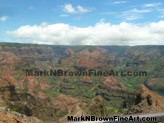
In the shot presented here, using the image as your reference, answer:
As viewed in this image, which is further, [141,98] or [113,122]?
[141,98]

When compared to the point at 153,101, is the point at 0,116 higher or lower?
higher

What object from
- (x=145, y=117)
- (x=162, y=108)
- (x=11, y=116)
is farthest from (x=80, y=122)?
(x=162, y=108)

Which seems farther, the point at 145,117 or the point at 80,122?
the point at 145,117

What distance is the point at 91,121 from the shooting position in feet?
247

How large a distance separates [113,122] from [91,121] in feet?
16.4

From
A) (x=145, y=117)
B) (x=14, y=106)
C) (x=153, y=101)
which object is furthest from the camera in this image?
(x=14, y=106)

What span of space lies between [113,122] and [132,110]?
31752 mm

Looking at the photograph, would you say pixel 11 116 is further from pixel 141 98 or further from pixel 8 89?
pixel 8 89

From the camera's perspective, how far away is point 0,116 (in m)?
47.8

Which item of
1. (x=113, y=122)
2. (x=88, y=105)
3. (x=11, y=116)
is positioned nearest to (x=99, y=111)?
(x=88, y=105)

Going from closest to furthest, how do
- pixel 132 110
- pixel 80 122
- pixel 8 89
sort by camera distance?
pixel 80 122 → pixel 132 110 → pixel 8 89

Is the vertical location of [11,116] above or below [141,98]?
above

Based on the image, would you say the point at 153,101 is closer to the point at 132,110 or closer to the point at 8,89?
the point at 132,110

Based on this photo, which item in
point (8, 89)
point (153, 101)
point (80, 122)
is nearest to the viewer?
point (80, 122)
